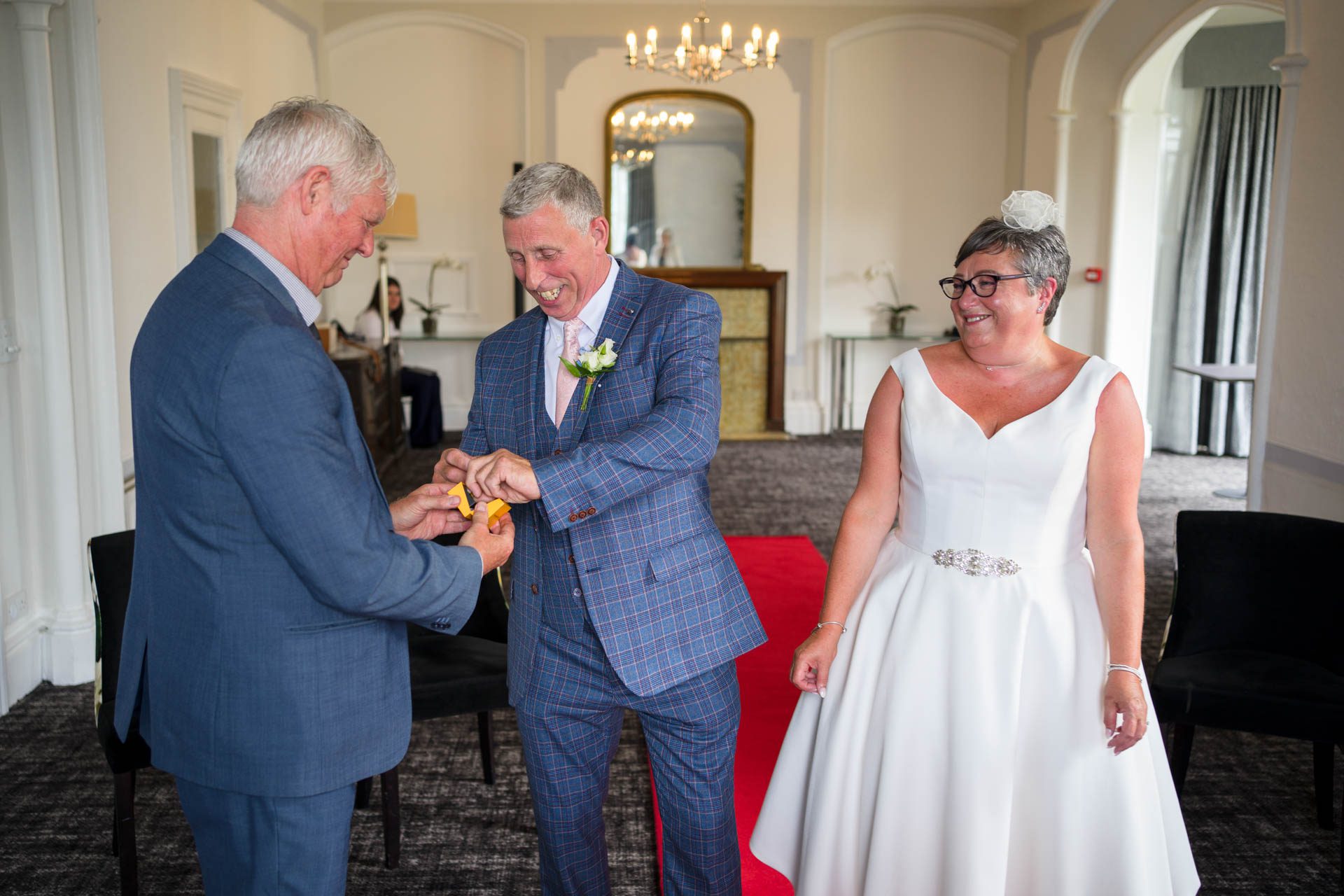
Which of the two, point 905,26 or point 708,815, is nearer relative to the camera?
point 708,815

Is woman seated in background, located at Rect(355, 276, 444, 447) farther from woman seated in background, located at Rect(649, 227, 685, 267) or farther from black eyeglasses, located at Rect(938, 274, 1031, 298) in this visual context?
black eyeglasses, located at Rect(938, 274, 1031, 298)

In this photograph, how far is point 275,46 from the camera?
7.85m

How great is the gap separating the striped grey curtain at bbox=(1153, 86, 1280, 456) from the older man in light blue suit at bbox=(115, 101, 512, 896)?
881 centimetres

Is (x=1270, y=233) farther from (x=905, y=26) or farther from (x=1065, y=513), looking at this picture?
(x=905, y=26)

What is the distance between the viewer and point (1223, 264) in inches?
357

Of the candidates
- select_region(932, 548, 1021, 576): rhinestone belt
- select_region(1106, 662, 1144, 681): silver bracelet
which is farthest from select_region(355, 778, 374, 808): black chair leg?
select_region(1106, 662, 1144, 681): silver bracelet

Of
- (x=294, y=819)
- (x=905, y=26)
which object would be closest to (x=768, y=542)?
(x=294, y=819)

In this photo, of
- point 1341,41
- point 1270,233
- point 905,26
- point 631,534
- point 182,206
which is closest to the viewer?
point 631,534

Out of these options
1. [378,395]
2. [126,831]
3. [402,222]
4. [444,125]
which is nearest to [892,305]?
[444,125]

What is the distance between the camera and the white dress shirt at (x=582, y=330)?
2262mm

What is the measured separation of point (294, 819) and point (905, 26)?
954cm

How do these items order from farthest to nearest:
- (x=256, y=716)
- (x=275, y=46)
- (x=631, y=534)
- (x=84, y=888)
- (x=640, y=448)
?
(x=275, y=46), (x=84, y=888), (x=631, y=534), (x=640, y=448), (x=256, y=716)

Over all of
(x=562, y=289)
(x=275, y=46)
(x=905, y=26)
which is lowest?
(x=562, y=289)

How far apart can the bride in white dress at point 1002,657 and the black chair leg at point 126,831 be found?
1.60 m
